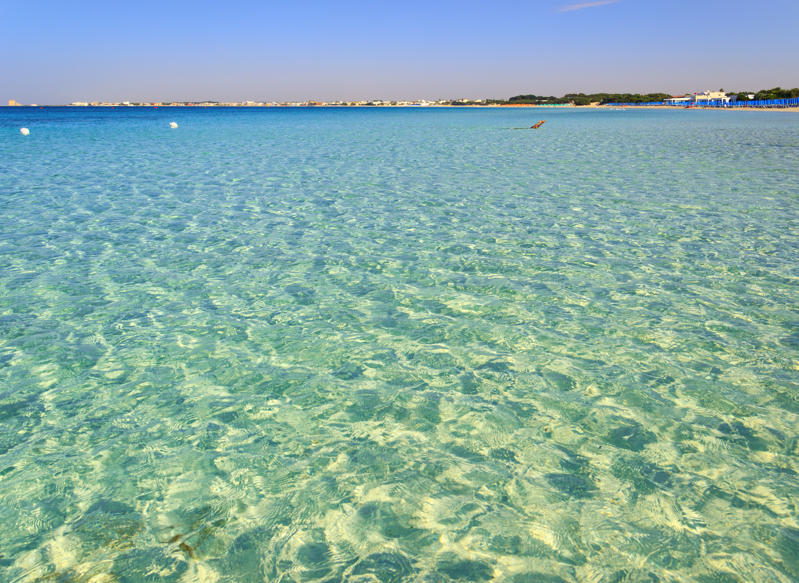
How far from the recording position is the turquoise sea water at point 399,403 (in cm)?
372

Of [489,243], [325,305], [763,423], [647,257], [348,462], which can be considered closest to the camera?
[348,462]

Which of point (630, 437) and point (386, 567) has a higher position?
point (386, 567)

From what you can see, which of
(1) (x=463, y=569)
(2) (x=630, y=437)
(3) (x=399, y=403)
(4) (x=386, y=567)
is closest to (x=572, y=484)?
(2) (x=630, y=437)

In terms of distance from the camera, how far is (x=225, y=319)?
295 inches

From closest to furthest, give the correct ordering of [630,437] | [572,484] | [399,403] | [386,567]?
[386,567]
[572,484]
[630,437]
[399,403]

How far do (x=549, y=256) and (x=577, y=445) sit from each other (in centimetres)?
619

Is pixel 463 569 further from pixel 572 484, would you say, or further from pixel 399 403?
pixel 399 403

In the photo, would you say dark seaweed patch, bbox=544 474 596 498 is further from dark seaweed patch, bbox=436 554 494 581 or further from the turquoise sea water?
dark seaweed patch, bbox=436 554 494 581

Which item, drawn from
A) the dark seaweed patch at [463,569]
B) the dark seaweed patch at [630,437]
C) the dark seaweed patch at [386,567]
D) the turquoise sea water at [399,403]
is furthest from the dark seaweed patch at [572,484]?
the dark seaweed patch at [386,567]

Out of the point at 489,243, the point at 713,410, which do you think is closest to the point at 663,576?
the point at 713,410

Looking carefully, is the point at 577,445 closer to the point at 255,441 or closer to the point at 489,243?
the point at 255,441

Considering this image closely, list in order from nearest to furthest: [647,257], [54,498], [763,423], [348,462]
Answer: [54,498], [348,462], [763,423], [647,257]

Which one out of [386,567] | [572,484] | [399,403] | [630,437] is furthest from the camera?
[399,403]

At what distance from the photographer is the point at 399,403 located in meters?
5.49
